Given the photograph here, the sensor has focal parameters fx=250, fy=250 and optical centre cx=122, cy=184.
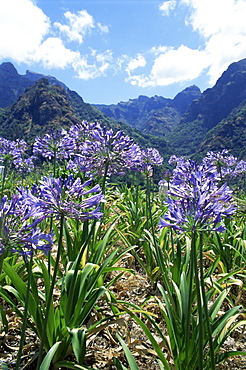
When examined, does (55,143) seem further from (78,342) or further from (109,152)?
(78,342)

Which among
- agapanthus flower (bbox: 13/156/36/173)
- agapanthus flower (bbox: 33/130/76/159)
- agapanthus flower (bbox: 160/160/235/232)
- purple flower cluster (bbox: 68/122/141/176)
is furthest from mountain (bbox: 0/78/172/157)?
agapanthus flower (bbox: 160/160/235/232)

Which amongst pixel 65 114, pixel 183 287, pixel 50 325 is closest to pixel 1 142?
pixel 50 325

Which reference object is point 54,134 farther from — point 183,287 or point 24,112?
point 24,112

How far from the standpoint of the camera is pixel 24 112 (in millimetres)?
139750

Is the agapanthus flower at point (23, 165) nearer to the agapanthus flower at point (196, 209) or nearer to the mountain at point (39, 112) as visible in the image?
the agapanthus flower at point (196, 209)

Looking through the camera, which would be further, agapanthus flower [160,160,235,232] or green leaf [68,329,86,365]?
green leaf [68,329,86,365]

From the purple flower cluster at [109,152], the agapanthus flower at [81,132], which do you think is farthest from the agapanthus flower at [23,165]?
the purple flower cluster at [109,152]

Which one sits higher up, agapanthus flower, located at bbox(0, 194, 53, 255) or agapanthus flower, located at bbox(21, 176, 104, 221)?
agapanthus flower, located at bbox(21, 176, 104, 221)

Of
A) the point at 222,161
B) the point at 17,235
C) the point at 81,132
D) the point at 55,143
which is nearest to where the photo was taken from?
the point at 17,235

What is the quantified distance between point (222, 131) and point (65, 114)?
288ft

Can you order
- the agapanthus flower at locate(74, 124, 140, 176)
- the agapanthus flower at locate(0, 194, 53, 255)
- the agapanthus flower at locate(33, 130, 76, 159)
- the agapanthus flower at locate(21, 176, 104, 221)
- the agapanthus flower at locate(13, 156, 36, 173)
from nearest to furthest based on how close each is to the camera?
the agapanthus flower at locate(0, 194, 53, 255), the agapanthus flower at locate(21, 176, 104, 221), the agapanthus flower at locate(74, 124, 140, 176), the agapanthus flower at locate(33, 130, 76, 159), the agapanthus flower at locate(13, 156, 36, 173)

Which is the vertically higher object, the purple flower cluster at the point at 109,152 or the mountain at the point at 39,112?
the mountain at the point at 39,112

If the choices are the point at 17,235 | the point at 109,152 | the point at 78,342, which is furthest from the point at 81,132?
the point at 78,342

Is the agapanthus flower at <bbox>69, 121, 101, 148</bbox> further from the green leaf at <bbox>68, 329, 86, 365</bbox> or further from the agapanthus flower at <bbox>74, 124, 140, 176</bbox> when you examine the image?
the green leaf at <bbox>68, 329, 86, 365</bbox>
